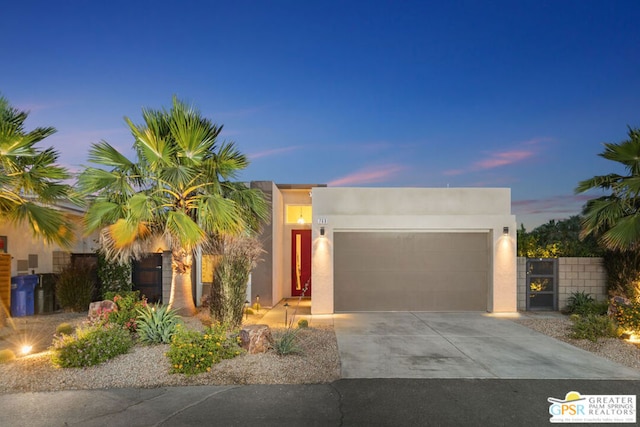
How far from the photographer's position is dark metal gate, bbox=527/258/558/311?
1112 centimetres

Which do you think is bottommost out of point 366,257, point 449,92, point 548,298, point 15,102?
point 548,298

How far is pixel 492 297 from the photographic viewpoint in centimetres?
1101

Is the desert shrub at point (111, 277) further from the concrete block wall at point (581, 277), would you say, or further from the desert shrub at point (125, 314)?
the concrete block wall at point (581, 277)

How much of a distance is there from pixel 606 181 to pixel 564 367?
20.2ft

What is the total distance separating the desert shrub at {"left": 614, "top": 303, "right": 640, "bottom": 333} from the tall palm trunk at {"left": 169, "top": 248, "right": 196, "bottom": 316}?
9120mm

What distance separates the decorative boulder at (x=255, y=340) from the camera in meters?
6.24

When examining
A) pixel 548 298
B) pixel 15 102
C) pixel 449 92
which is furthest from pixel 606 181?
pixel 15 102

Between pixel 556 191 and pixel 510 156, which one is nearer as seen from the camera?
pixel 510 156

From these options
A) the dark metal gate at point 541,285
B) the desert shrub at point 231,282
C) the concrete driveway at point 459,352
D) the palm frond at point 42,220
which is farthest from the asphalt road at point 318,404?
the dark metal gate at point 541,285

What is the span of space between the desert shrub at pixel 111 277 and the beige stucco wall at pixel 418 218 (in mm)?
5309

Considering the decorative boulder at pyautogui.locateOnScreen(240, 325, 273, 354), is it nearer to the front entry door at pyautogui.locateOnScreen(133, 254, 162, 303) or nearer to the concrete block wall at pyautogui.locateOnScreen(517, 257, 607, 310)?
the front entry door at pyautogui.locateOnScreen(133, 254, 162, 303)

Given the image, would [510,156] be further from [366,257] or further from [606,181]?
[366,257]

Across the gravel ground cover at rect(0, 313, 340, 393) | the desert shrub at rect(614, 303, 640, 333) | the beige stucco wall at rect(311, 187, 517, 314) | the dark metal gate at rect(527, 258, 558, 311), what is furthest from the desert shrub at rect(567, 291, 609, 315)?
the gravel ground cover at rect(0, 313, 340, 393)
